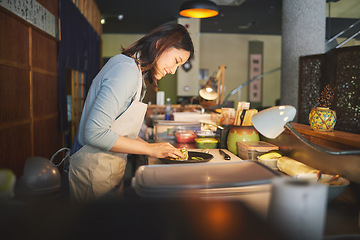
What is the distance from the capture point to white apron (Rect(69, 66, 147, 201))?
1584 mm

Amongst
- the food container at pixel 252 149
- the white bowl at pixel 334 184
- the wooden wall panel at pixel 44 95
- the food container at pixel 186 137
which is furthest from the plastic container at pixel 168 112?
the white bowl at pixel 334 184

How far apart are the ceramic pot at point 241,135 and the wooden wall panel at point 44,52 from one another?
271 centimetres

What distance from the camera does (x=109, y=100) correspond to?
51.4 inches

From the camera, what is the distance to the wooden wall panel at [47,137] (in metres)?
3.71

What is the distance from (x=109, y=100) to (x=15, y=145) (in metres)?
2.22

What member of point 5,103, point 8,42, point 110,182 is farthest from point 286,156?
point 8,42

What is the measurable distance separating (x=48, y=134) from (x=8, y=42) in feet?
5.20

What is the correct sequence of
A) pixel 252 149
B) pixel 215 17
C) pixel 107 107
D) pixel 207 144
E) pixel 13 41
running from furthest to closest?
pixel 215 17
pixel 13 41
pixel 207 144
pixel 252 149
pixel 107 107

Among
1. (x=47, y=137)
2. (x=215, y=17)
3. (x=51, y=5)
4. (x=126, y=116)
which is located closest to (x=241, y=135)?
(x=126, y=116)

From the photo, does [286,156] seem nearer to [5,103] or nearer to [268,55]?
[5,103]

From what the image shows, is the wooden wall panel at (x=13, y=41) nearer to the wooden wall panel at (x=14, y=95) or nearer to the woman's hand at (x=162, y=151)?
the wooden wall panel at (x=14, y=95)

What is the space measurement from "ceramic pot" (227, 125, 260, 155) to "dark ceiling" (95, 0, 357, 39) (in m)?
5.48

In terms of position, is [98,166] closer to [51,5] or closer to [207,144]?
[207,144]

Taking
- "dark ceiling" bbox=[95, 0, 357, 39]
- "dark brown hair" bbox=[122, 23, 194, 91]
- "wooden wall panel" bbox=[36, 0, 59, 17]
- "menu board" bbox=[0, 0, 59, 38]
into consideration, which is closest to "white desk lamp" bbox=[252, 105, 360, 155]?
"dark brown hair" bbox=[122, 23, 194, 91]
